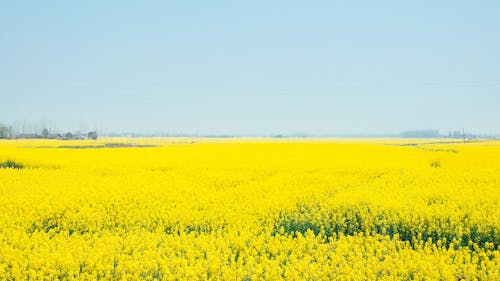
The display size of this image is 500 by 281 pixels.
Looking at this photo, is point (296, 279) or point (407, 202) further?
point (407, 202)

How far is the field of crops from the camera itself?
5.56 m

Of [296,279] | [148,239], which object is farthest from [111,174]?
[296,279]

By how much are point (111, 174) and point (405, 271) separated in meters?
13.1

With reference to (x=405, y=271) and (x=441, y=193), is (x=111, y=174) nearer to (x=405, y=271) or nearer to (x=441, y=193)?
(x=441, y=193)

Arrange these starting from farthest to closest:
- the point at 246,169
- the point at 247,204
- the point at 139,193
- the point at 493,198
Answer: the point at 246,169, the point at 139,193, the point at 493,198, the point at 247,204

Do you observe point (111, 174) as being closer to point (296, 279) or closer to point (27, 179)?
point (27, 179)

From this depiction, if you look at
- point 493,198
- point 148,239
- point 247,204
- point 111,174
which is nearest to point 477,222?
point 493,198

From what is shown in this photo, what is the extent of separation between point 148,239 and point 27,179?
9587 mm

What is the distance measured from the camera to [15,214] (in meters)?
8.79

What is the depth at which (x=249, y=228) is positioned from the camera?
7883mm

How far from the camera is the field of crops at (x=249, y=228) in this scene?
556 centimetres

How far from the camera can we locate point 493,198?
10055 mm

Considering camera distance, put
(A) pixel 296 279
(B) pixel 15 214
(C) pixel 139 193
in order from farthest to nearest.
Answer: (C) pixel 139 193
(B) pixel 15 214
(A) pixel 296 279

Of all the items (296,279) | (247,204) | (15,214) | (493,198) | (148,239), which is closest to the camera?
(296,279)
